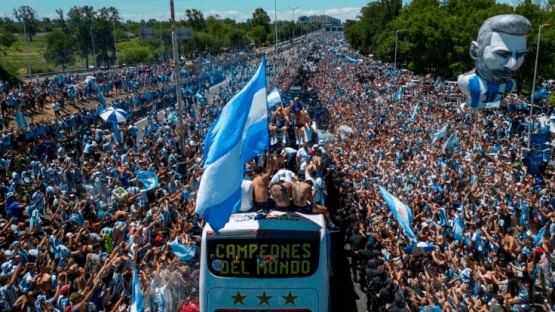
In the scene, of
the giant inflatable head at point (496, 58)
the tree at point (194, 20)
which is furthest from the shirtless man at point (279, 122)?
the tree at point (194, 20)

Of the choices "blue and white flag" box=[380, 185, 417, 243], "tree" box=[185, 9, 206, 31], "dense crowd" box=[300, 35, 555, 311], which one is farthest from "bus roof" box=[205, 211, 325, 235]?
"tree" box=[185, 9, 206, 31]

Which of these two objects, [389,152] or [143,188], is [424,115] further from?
[143,188]

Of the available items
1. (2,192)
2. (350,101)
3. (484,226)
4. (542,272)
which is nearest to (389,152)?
(484,226)

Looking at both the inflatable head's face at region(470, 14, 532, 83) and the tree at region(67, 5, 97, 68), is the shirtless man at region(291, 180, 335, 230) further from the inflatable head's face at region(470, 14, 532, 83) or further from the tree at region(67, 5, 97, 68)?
the tree at region(67, 5, 97, 68)

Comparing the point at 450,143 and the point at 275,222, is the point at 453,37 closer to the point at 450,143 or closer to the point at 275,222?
the point at 450,143

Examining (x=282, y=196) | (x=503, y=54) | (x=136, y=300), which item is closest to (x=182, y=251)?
(x=136, y=300)
